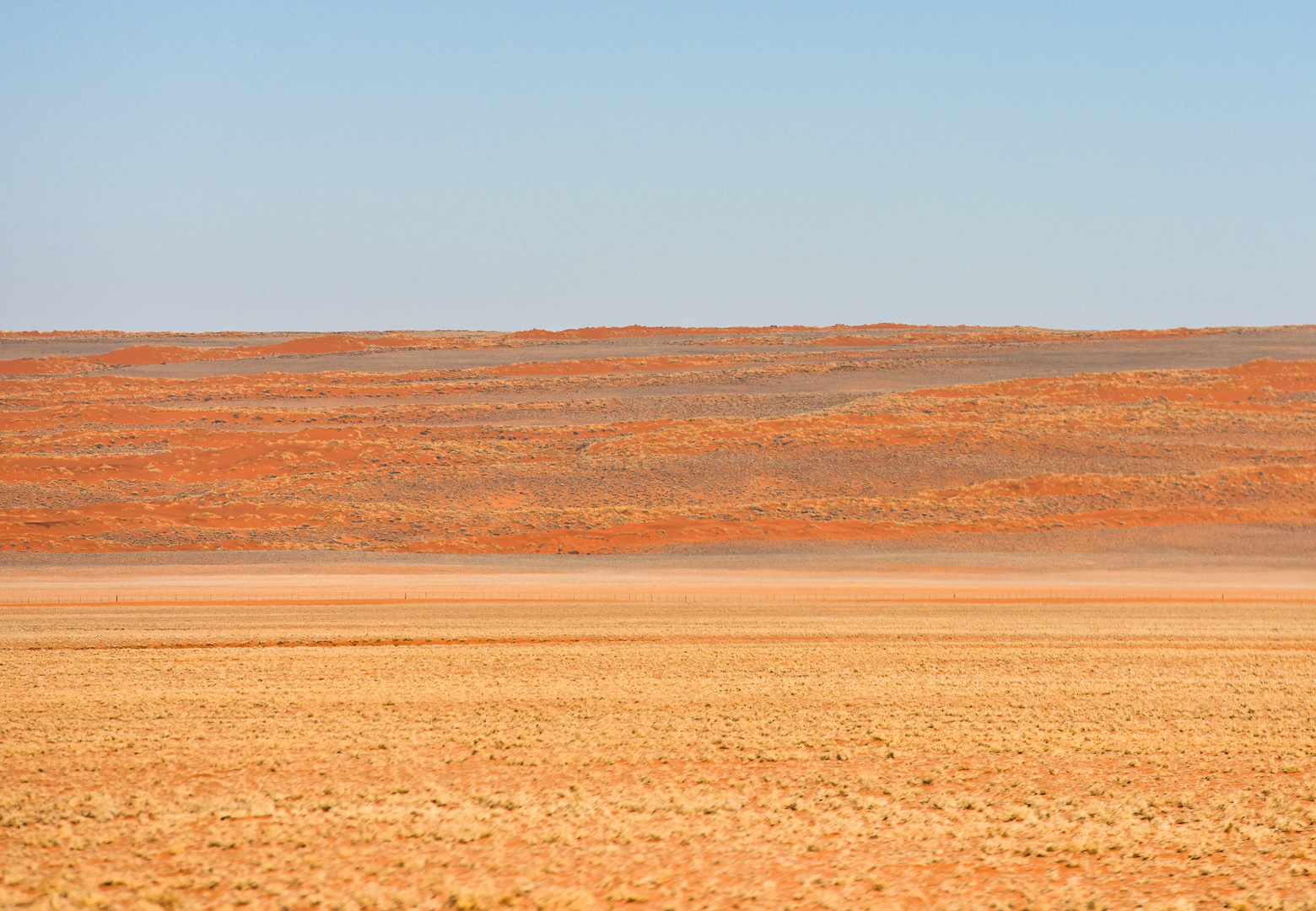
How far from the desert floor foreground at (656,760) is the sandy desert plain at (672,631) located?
0.07m

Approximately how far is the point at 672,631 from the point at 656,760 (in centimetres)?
1143

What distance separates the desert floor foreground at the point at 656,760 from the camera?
351 inches

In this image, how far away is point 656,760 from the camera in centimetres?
1267

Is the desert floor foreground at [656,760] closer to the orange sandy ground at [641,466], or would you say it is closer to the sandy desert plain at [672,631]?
the sandy desert plain at [672,631]

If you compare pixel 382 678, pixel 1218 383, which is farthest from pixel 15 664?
pixel 1218 383

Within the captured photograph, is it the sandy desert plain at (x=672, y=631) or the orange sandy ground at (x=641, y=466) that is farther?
the orange sandy ground at (x=641, y=466)

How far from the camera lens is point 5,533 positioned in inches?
1629

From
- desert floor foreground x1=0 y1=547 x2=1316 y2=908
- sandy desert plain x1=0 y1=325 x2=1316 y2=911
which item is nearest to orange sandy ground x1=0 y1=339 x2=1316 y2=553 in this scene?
sandy desert plain x1=0 y1=325 x2=1316 y2=911

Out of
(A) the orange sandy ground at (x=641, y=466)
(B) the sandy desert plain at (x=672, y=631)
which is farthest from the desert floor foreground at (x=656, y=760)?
(A) the orange sandy ground at (x=641, y=466)

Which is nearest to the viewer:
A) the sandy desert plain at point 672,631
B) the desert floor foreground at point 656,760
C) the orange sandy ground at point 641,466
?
the desert floor foreground at point 656,760

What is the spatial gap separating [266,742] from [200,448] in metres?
43.4

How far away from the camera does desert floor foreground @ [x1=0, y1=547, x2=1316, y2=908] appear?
29.3ft

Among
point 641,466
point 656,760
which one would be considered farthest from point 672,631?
point 641,466

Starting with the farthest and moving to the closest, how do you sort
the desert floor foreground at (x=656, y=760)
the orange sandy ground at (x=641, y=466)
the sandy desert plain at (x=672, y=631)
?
1. the orange sandy ground at (x=641, y=466)
2. the sandy desert plain at (x=672, y=631)
3. the desert floor foreground at (x=656, y=760)
